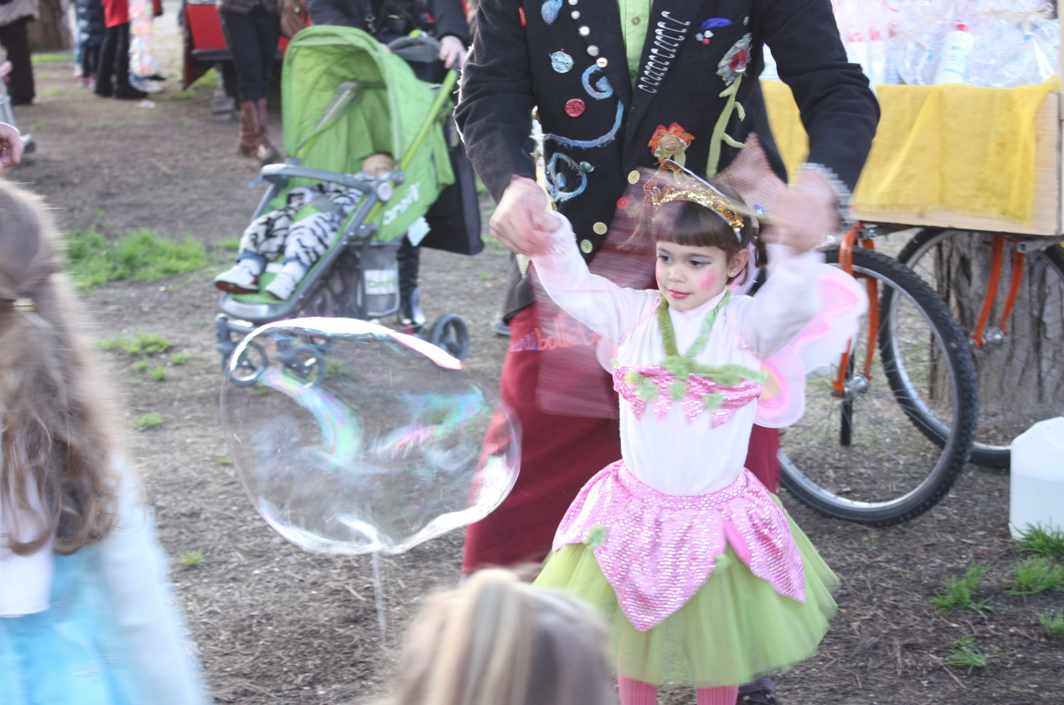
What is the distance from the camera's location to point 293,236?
14.6 ft

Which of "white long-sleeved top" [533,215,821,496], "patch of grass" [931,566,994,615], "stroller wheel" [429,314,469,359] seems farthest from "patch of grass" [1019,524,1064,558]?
"stroller wheel" [429,314,469,359]

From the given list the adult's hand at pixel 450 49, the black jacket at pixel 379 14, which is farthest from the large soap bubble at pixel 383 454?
the black jacket at pixel 379 14

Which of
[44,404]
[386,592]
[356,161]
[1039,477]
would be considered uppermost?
[44,404]

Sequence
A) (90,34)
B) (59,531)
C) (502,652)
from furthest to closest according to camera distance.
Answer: (90,34), (59,531), (502,652)

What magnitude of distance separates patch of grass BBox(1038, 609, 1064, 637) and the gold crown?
1568mm

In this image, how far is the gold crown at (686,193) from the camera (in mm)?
1932

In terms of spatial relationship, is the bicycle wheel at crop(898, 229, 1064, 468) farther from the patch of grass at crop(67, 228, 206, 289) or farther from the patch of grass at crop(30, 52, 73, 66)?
the patch of grass at crop(30, 52, 73, 66)

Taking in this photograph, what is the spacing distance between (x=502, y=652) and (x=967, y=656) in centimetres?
196

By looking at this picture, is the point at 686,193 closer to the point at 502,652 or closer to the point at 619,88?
the point at 619,88

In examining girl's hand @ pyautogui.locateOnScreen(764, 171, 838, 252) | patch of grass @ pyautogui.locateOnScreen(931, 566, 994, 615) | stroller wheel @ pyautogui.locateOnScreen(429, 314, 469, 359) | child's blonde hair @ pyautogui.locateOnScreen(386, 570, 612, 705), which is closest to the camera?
child's blonde hair @ pyautogui.locateOnScreen(386, 570, 612, 705)

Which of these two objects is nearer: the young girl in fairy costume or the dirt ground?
the young girl in fairy costume

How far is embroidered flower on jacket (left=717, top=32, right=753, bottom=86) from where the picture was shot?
6.95 ft

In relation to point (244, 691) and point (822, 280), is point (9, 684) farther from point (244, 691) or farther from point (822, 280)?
point (822, 280)

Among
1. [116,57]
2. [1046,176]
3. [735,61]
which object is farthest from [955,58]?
[116,57]
